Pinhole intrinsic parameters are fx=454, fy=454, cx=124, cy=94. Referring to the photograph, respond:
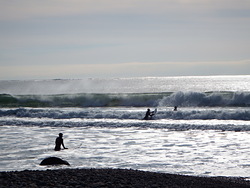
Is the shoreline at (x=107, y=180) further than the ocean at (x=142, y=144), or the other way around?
the ocean at (x=142, y=144)

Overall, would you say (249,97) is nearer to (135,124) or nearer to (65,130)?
→ (135,124)

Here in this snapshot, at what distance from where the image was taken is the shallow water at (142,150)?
15.5 m

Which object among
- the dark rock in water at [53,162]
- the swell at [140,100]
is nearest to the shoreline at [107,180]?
the dark rock in water at [53,162]

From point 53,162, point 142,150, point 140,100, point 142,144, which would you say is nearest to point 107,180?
point 53,162

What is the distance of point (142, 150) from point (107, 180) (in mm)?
7546

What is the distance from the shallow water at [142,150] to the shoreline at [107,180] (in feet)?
5.95

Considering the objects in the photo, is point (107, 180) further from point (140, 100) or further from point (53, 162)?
point (140, 100)

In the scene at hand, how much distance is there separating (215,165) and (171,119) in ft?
64.8

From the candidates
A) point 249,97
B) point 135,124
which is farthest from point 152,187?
point 249,97

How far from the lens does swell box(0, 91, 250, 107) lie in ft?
166

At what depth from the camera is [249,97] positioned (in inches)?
1946

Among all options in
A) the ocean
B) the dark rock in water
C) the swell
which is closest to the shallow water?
the ocean

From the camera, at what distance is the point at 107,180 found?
11.5 m

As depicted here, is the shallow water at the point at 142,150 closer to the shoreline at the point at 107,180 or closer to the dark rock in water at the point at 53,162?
the dark rock in water at the point at 53,162
